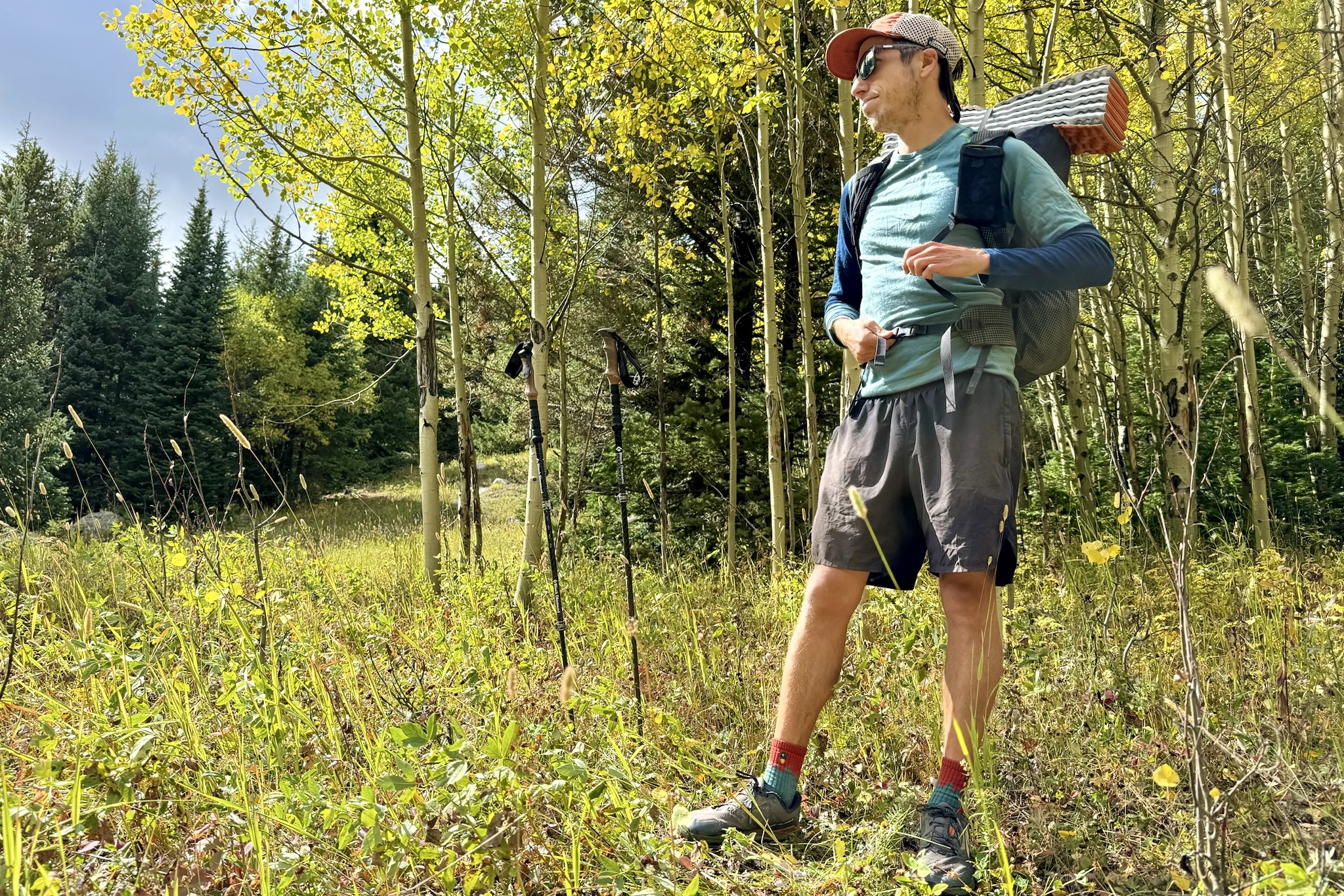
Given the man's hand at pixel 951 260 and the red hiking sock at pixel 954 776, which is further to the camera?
the red hiking sock at pixel 954 776

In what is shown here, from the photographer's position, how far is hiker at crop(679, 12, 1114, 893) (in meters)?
1.91

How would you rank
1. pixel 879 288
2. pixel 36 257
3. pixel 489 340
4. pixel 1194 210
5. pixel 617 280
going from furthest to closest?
pixel 36 257, pixel 489 340, pixel 617 280, pixel 1194 210, pixel 879 288

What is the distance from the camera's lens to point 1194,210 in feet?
17.8

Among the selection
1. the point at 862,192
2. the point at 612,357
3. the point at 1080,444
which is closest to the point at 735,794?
the point at 612,357

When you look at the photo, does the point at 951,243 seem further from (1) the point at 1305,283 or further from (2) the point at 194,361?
(2) the point at 194,361

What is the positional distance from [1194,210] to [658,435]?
6.22m

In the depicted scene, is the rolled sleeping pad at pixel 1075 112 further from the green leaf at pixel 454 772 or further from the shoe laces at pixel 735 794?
the green leaf at pixel 454 772

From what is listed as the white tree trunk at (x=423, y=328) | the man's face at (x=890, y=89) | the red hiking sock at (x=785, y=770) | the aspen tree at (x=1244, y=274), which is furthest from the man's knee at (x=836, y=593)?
the aspen tree at (x=1244, y=274)

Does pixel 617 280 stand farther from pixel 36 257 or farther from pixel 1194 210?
pixel 36 257

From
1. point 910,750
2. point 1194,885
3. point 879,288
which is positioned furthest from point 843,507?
point 1194,885

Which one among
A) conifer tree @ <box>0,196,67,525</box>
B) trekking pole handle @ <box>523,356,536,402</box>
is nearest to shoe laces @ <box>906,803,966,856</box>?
trekking pole handle @ <box>523,356,536,402</box>

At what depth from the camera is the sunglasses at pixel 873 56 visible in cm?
212

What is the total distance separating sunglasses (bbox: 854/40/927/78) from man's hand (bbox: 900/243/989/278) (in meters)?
0.62

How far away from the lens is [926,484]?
6.66 feet
